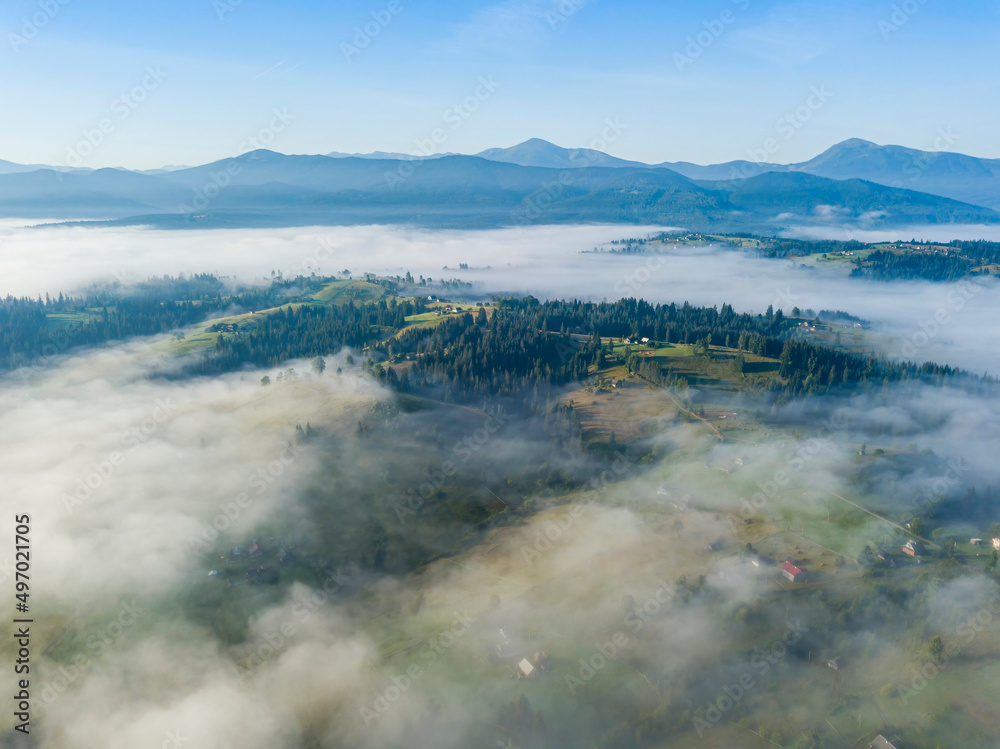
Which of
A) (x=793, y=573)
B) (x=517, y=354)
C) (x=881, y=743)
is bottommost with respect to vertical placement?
(x=881, y=743)

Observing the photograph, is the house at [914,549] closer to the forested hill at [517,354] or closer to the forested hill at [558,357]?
the forested hill at [517,354]

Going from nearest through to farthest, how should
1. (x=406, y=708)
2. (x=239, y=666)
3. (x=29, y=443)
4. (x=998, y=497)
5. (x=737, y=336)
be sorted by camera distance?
(x=406, y=708), (x=239, y=666), (x=998, y=497), (x=29, y=443), (x=737, y=336)

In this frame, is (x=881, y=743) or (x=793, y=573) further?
(x=793, y=573)

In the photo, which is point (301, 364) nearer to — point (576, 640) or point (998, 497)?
point (576, 640)

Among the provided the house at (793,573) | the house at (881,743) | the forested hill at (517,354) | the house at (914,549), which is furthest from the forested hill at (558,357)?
the house at (881,743)

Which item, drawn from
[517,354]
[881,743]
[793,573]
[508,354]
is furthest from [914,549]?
[508,354]

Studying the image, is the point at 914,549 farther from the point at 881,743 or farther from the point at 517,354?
the point at 517,354

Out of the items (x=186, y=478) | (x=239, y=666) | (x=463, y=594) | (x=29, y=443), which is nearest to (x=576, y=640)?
(x=463, y=594)
